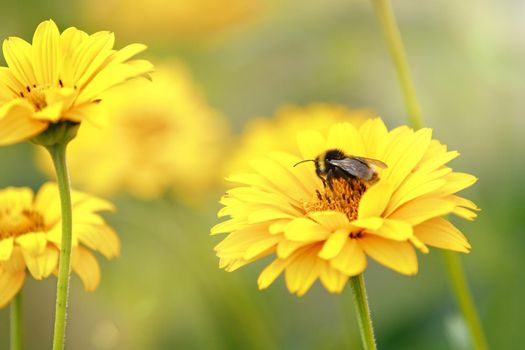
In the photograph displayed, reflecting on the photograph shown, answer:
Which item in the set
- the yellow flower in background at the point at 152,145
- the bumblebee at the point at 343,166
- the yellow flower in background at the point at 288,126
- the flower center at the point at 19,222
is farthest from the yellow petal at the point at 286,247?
the yellow flower in background at the point at 152,145

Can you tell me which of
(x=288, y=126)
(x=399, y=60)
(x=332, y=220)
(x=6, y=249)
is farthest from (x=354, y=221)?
(x=288, y=126)

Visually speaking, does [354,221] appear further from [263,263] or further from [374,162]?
[263,263]

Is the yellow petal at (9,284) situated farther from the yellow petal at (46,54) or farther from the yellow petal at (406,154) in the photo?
the yellow petal at (406,154)

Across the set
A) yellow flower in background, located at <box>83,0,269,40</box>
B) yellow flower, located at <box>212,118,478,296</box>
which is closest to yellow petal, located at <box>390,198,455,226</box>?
yellow flower, located at <box>212,118,478,296</box>

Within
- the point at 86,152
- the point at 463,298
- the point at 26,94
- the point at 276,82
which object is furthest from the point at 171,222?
the point at 26,94

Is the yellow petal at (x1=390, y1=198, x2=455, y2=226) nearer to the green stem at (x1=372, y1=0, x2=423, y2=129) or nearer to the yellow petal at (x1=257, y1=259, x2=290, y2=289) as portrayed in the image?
the yellow petal at (x1=257, y1=259, x2=290, y2=289)

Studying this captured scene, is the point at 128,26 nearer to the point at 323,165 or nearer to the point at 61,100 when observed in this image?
the point at 323,165
